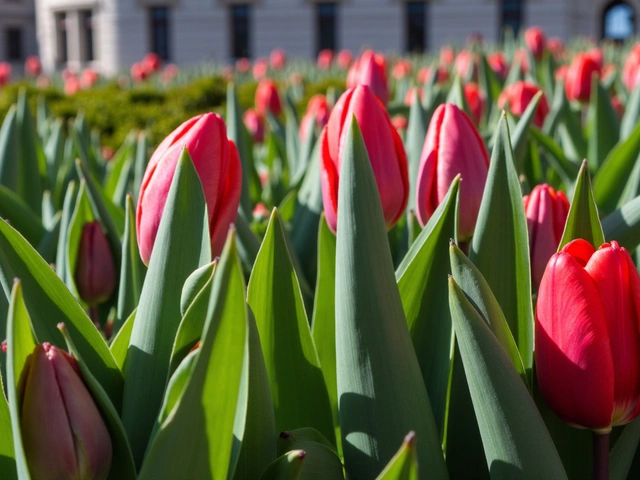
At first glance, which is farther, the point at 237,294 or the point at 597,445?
the point at 597,445

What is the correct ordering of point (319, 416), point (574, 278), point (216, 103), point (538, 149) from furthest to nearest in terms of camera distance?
point (216, 103) < point (538, 149) < point (319, 416) < point (574, 278)

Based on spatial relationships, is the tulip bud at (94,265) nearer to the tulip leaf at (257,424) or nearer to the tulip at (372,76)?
the tulip leaf at (257,424)

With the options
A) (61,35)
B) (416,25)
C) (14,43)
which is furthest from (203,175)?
(14,43)

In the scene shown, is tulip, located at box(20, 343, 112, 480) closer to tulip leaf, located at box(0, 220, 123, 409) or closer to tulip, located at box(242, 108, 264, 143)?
tulip leaf, located at box(0, 220, 123, 409)

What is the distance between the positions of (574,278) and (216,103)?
6354mm

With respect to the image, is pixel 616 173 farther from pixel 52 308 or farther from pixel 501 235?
pixel 52 308

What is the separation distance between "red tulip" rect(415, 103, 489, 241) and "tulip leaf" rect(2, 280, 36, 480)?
1.82 feet

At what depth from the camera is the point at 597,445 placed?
72 centimetres

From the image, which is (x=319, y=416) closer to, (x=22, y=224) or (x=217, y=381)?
(x=217, y=381)

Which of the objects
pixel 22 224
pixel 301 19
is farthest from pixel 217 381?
pixel 301 19

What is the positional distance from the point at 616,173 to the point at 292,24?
1127 inches

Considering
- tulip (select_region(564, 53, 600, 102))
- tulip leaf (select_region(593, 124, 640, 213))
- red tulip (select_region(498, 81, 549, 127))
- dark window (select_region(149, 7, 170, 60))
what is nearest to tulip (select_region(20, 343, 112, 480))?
tulip leaf (select_region(593, 124, 640, 213))

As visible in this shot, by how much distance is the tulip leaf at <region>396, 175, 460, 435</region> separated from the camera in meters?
0.82

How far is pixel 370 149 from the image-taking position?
0.97 meters
